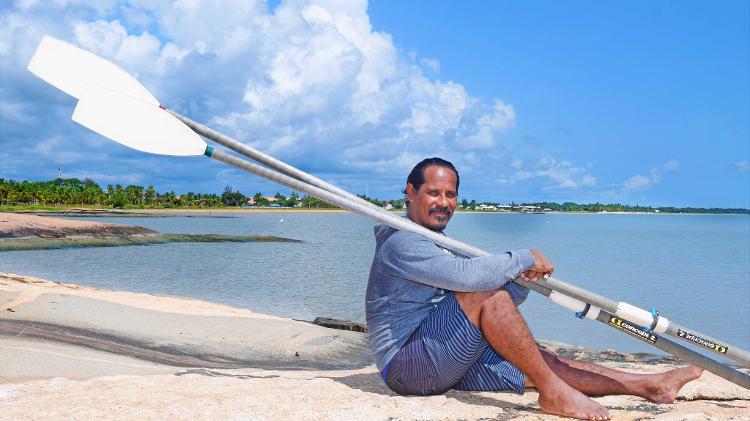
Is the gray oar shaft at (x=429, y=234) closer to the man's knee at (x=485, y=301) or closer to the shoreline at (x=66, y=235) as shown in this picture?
the man's knee at (x=485, y=301)

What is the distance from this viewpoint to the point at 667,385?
12.8 ft

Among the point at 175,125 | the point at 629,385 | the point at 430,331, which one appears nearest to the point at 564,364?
the point at 629,385

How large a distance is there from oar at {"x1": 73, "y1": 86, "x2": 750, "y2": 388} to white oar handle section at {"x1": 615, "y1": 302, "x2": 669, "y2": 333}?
40 mm

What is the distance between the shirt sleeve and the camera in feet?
10.4

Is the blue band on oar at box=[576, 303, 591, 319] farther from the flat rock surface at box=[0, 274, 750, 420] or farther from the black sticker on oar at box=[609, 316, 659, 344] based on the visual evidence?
the flat rock surface at box=[0, 274, 750, 420]

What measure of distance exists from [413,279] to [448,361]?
20.5 inches

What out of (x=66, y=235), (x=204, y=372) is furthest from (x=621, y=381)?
(x=66, y=235)

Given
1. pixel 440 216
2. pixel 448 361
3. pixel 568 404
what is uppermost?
pixel 440 216

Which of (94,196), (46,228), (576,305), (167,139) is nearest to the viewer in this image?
(576,305)

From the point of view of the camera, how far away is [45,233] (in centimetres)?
3391

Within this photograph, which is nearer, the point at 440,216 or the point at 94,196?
the point at 440,216

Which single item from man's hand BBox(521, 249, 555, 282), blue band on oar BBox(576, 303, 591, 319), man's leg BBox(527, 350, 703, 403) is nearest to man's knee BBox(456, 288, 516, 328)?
man's hand BBox(521, 249, 555, 282)

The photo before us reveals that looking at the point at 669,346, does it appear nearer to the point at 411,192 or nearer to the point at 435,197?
the point at 435,197

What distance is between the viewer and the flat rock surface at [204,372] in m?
3.51
